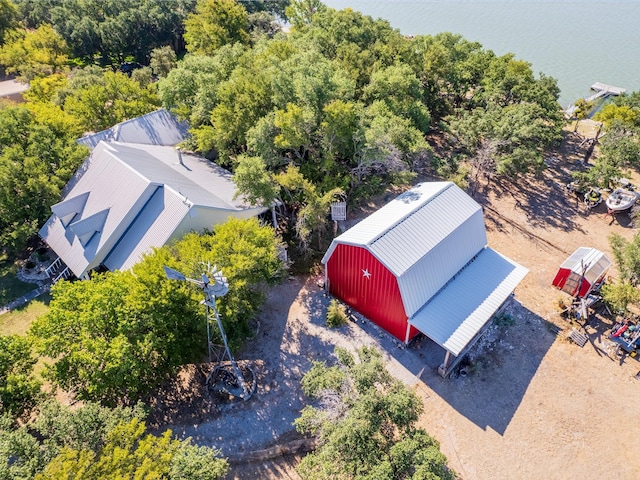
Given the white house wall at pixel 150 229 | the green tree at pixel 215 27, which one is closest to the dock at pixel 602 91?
the green tree at pixel 215 27

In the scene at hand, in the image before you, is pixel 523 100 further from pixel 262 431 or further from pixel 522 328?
pixel 262 431

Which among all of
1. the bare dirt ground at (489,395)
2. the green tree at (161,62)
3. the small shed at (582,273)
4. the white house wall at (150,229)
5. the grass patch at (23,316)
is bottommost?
the bare dirt ground at (489,395)

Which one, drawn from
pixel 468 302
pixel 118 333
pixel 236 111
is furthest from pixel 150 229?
pixel 468 302

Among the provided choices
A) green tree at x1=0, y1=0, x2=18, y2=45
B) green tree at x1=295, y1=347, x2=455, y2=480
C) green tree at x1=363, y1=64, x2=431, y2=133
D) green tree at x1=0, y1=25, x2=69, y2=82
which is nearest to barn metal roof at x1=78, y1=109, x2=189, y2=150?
green tree at x1=363, y1=64, x2=431, y2=133

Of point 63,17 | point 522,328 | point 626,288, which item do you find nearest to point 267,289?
point 522,328

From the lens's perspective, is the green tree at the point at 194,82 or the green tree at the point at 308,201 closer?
the green tree at the point at 308,201

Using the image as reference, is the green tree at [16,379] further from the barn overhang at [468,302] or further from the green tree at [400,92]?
the green tree at [400,92]

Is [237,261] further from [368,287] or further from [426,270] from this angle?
[426,270]
